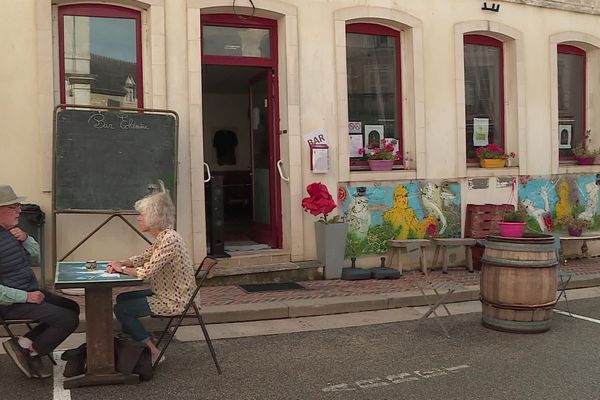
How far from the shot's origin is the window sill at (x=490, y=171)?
1002 cm

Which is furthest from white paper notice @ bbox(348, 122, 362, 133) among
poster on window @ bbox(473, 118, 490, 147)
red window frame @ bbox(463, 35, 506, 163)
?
poster on window @ bbox(473, 118, 490, 147)

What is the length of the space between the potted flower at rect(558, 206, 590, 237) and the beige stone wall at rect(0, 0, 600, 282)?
76cm

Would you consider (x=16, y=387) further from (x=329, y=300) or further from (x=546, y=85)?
(x=546, y=85)

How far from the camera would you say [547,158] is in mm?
10789

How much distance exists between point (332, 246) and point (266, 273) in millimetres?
991

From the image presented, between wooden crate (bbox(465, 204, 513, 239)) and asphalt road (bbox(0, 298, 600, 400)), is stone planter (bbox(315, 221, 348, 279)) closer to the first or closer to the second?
asphalt road (bbox(0, 298, 600, 400))

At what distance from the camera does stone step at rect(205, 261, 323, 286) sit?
8070 millimetres

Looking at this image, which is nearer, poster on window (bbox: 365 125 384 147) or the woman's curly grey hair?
the woman's curly grey hair

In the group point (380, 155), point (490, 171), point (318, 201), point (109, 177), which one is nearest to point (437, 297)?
point (318, 201)

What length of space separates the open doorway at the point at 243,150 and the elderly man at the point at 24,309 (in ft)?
13.9

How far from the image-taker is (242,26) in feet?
28.4

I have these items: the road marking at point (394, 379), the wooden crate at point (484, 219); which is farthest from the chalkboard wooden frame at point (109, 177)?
the wooden crate at point (484, 219)

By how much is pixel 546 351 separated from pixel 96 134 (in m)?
5.35

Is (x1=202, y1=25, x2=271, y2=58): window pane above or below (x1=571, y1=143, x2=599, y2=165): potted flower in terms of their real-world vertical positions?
above
